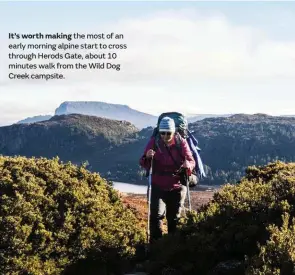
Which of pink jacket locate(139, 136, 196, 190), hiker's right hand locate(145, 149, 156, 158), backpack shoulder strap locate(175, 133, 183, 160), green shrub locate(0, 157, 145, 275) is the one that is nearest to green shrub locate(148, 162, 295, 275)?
green shrub locate(0, 157, 145, 275)

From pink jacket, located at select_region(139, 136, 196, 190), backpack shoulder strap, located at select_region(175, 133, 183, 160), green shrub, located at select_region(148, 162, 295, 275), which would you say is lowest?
green shrub, located at select_region(148, 162, 295, 275)

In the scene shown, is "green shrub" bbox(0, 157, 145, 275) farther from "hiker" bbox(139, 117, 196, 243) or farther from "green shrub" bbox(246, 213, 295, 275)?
"green shrub" bbox(246, 213, 295, 275)

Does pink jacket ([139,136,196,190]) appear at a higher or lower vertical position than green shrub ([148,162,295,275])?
higher

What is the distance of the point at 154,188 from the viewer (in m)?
9.48

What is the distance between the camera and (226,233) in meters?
7.17

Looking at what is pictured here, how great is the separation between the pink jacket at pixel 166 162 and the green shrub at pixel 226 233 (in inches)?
47.5

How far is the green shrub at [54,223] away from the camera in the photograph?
7.58 meters

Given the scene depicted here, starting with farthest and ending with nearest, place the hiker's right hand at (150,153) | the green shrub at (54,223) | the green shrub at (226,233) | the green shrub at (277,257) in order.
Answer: the hiker's right hand at (150,153), the green shrub at (54,223), the green shrub at (226,233), the green shrub at (277,257)

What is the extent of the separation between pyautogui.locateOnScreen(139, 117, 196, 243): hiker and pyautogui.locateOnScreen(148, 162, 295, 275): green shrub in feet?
3.43

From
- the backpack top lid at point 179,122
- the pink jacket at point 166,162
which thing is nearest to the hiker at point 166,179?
the pink jacket at point 166,162

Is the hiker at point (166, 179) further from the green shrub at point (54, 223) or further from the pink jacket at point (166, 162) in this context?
the green shrub at point (54, 223)

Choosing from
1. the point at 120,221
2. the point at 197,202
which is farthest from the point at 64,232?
the point at 197,202

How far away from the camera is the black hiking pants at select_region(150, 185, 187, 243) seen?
370 inches

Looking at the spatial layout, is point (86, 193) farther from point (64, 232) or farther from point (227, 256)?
point (227, 256)
